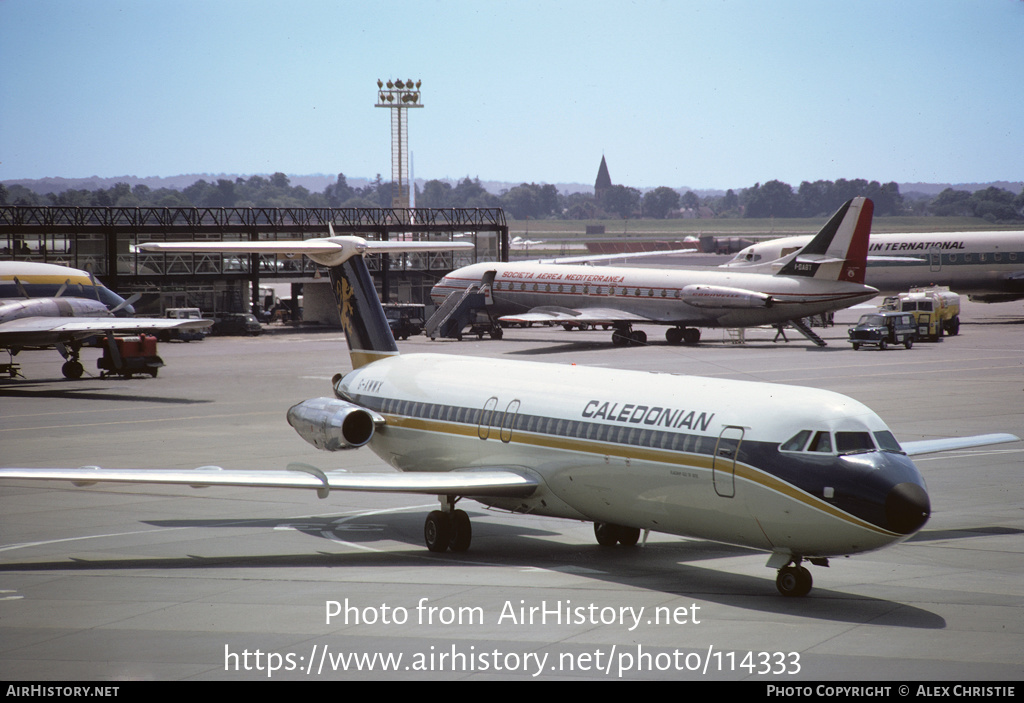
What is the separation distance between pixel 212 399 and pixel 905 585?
32.2m

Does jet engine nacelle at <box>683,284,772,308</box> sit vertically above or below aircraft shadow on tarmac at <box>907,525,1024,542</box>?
above

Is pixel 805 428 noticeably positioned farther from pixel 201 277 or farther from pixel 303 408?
pixel 201 277

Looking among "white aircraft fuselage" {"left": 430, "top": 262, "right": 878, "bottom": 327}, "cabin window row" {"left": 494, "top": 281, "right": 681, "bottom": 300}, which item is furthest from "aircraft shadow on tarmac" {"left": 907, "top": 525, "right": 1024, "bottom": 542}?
"cabin window row" {"left": 494, "top": 281, "right": 681, "bottom": 300}

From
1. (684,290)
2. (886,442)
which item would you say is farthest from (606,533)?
(684,290)

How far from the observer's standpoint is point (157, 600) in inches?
641

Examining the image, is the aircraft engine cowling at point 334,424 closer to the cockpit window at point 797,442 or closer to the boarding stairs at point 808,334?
the cockpit window at point 797,442

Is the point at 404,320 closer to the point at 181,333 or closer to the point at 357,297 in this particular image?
the point at 181,333

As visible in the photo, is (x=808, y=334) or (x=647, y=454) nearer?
(x=647, y=454)

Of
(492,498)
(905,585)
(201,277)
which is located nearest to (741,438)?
(905,585)

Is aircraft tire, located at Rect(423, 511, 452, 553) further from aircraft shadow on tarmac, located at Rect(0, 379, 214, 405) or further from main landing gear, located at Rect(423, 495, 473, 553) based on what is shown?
aircraft shadow on tarmac, located at Rect(0, 379, 214, 405)

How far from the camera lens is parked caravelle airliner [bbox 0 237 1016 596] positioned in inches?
602

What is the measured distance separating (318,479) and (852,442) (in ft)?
28.1

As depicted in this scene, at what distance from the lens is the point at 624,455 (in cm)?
1745

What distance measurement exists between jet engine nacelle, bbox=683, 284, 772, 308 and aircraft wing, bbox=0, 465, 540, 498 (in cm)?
4488
